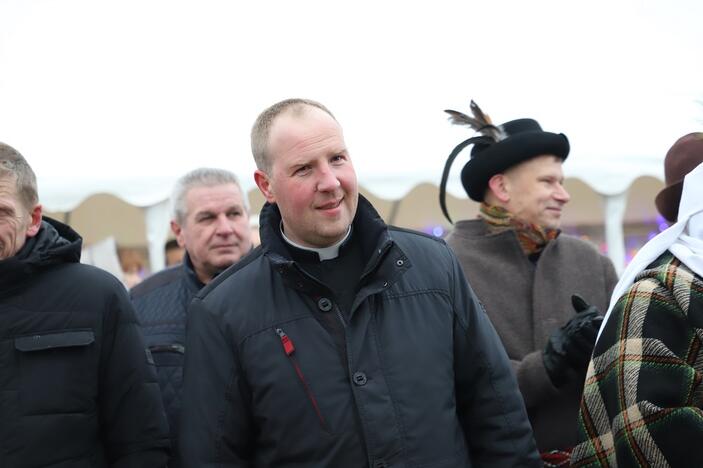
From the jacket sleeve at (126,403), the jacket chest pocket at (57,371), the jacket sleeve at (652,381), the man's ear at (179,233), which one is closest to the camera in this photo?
the jacket sleeve at (652,381)

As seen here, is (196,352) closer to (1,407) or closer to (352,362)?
(352,362)

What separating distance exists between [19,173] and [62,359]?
0.55 m

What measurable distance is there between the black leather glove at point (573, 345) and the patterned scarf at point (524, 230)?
530 mm

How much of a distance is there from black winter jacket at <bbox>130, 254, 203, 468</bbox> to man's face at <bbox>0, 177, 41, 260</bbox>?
0.53 metres

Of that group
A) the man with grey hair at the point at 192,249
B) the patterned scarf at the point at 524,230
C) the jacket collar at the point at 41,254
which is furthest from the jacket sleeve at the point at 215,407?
the patterned scarf at the point at 524,230

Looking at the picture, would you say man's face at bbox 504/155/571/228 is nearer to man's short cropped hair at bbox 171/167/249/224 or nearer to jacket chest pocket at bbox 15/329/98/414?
man's short cropped hair at bbox 171/167/249/224

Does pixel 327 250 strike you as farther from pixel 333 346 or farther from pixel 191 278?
pixel 191 278

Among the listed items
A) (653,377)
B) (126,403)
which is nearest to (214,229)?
(126,403)

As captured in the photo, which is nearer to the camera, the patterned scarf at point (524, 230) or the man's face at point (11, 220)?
the man's face at point (11, 220)

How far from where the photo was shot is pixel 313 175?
2.14m

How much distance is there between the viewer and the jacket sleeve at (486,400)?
2172mm

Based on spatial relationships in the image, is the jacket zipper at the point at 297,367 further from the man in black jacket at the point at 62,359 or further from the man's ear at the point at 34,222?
the man's ear at the point at 34,222

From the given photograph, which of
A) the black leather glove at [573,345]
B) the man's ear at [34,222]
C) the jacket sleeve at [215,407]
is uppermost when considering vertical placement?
the man's ear at [34,222]

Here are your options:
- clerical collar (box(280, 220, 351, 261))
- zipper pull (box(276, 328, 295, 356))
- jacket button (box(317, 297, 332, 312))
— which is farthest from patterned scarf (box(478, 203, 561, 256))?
zipper pull (box(276, 328, 295, 356))
